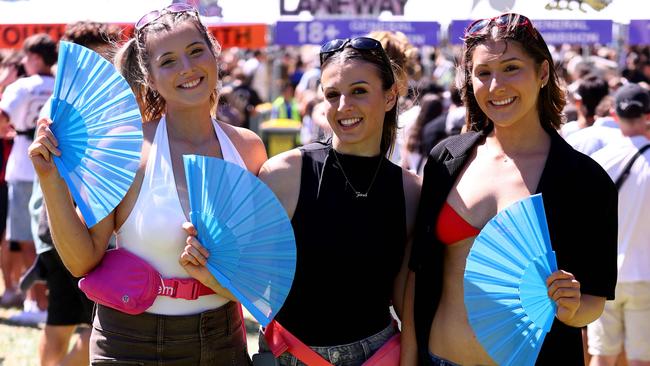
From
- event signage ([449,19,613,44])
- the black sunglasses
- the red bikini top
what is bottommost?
the red bikini top

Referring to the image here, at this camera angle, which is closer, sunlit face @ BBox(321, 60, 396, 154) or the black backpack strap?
sunlit face @ BBox(321, 60, 396, 154)

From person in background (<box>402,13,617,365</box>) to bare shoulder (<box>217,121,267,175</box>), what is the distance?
0.53 metres

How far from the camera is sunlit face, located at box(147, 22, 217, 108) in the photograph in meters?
2.76

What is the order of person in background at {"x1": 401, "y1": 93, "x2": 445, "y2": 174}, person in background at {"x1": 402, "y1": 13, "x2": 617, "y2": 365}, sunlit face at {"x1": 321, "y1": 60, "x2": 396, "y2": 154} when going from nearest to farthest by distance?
person in background at {"x1": 402, "y1": 13, "x2": 617, "y2": 365}
sunlit face at {"x1": 321, "y1": 60, "x2": 396, "y2": 154}
person in background at {"x1": 401, "y1": 93, "x2": 445, "y2": 174}

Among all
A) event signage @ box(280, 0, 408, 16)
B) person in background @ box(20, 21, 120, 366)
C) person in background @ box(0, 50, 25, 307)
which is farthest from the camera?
event signage @ box(280, 0, 408, 16)

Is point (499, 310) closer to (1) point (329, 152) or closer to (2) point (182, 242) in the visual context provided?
(1) point (329, 152)

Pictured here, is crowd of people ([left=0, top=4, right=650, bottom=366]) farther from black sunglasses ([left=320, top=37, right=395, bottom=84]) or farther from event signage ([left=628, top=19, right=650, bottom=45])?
event signage ([left=628, top=19, right=650, bottom=45])

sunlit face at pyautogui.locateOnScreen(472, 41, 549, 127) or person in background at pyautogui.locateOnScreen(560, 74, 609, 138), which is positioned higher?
sunlit face at pyautogui.locateOnScreen(472, 41, 549, 127)

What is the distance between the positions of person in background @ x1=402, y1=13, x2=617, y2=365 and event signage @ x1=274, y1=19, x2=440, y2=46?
4926mm

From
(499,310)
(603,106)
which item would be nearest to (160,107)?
(499,310)

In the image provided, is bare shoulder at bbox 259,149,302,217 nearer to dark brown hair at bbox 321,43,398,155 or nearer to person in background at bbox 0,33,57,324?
dark brown hair at bbox 321,43,398,155

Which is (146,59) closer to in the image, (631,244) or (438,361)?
(438,361)

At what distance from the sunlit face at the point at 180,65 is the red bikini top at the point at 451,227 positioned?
31.2 inches

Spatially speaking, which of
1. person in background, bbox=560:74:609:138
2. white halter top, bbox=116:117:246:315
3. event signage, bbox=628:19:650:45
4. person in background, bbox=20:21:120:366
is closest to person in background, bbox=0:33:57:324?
person in background, bbox=20:21:120:366
